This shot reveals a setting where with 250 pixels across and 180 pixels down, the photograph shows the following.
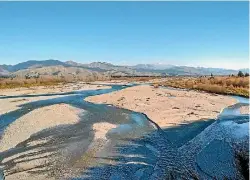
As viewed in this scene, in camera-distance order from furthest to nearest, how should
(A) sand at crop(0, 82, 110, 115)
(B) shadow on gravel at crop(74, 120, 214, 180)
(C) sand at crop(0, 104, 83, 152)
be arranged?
(A) sand at crop(0, 82, 110, 115)
(C) sand at crop(0, 104, 83, 152)
(B) shadow on gravel at crop(74, 120, 214, 180)

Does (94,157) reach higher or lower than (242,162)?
lower

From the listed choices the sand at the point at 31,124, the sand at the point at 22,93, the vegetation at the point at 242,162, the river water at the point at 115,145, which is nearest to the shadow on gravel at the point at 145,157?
the river water at the point at 115,145

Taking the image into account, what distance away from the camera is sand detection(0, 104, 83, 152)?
23.2 m

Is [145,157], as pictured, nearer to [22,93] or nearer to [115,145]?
[115,145]

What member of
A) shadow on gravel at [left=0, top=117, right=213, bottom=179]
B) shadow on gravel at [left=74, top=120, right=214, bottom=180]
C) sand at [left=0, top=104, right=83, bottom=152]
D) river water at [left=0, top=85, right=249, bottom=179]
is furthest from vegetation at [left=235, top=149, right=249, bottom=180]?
sand at [left=0, top=104, right=83, bottom=152]

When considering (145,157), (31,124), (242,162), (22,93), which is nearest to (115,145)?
(145,157)

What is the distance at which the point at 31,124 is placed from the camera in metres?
29.6

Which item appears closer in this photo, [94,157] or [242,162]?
[242,162]

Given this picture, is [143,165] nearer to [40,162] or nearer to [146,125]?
[40,162]

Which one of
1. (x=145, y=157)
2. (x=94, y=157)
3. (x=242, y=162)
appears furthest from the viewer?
(x=94, y=157)

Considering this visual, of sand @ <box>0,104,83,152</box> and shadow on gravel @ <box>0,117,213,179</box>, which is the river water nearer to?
shadow on gravel @ <box>0,117,213,179</box>

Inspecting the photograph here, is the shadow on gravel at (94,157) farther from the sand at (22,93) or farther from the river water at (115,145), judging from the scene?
the sand at (22,93)

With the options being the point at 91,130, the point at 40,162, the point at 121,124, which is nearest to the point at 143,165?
the point at 40,162

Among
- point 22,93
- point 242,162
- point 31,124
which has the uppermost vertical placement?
point 242,162
